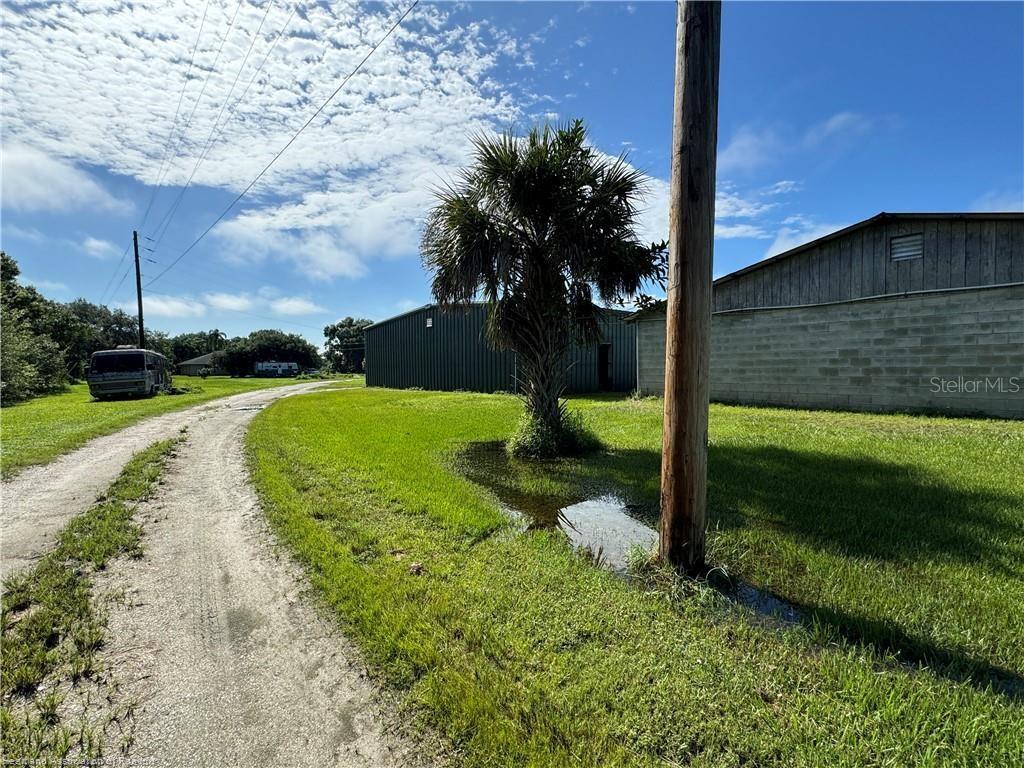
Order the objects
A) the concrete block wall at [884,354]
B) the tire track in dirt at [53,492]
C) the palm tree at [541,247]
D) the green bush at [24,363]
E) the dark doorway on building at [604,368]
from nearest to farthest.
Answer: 1. the tire track in dirt at [53,492]
2. the palm tree at [541,247]
3. the concrete block wall at [884,354]
4. the green bush at [24,363]
5. the dark doorway on building at [604,368]

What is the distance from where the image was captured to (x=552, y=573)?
3168mm

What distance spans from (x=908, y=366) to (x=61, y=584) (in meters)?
14.5

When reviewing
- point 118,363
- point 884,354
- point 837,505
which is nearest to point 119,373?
point 118,363

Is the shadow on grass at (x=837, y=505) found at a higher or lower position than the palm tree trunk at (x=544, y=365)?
lower

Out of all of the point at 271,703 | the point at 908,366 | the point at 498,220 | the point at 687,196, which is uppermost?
the point at 498,220

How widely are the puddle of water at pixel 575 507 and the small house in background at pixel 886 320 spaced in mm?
3871

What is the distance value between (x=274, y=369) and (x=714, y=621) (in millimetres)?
77853

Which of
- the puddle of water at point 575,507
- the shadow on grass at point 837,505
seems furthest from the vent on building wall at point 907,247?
the puddle of water at point 575,507

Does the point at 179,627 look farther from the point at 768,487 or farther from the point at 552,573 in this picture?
the point at 768,487

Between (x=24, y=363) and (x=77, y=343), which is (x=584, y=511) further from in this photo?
(x=77, y=343)

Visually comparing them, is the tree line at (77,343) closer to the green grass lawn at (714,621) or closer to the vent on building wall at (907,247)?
the green grass lawn at (714,621)

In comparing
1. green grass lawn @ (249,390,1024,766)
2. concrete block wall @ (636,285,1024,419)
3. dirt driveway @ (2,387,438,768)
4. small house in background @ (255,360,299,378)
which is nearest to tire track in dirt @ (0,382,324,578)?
dirt driveway @ (2,387,438,768)

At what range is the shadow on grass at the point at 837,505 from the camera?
2432mm

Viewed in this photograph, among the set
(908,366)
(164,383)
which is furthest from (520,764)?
(164,383)
